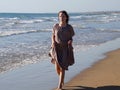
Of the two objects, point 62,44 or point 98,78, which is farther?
point 98,78

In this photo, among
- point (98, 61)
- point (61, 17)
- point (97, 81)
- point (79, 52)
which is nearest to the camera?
point (61, 17)

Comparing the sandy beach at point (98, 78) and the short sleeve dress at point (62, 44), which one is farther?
the sandy beach at point (98, 78)

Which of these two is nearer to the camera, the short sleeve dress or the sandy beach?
the short sleeve dress

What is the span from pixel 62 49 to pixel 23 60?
448 centimetres

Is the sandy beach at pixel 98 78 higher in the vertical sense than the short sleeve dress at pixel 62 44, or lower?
lower

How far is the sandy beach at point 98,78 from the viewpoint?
311 inches

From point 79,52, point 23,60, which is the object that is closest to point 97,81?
point 23,60

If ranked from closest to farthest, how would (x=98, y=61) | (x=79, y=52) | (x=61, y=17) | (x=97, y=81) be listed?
(x=61, y=17)
(x=97, y=81)
(x=98, y=61)
(x=79, y=52)

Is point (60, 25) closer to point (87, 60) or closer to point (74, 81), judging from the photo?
point (74, 81)

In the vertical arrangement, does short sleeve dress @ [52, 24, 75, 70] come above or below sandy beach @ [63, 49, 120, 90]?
above

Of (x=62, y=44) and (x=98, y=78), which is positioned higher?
(x=62, y=44)

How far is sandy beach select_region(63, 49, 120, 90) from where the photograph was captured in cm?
790

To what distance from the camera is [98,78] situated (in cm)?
873

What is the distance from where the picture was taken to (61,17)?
761 centimetres
